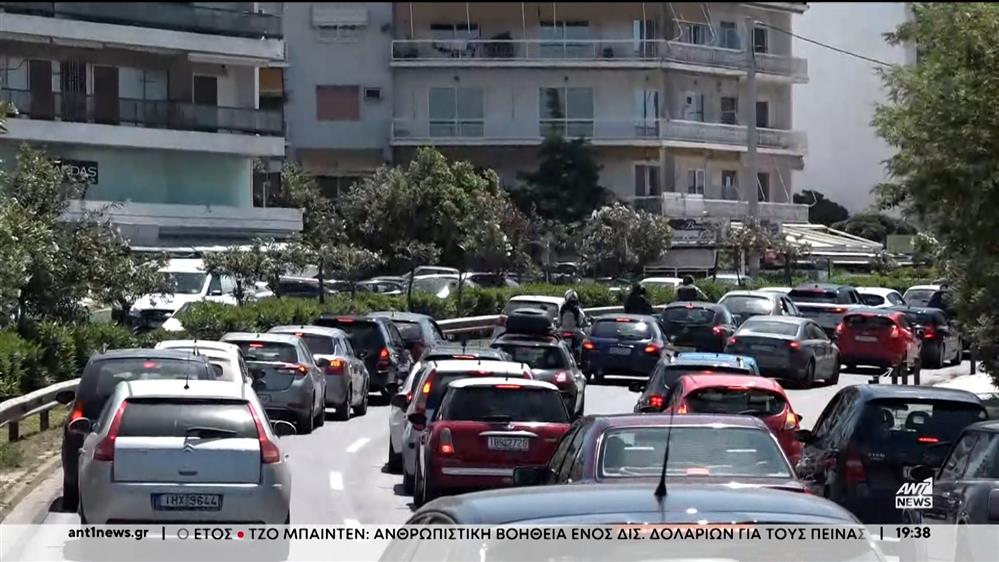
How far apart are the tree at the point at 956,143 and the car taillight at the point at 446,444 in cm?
720

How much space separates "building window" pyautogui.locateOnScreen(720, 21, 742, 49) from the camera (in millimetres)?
75125

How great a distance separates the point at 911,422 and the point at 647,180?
5757 centimetres

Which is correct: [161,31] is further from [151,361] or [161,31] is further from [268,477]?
[268,477]

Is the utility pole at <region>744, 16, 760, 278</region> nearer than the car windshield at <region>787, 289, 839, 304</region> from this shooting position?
No

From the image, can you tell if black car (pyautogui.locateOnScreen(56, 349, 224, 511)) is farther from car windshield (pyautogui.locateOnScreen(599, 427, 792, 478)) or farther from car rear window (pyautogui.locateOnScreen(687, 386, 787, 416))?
car windshield (pyautogui.locateOnScreen(599, 427, 792, 478))

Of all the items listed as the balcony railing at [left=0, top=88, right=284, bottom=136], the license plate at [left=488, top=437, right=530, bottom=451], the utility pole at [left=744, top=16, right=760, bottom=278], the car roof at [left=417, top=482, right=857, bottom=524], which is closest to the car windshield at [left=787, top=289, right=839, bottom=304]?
the utility pole at [left=744, top=16, right=760, bottom=278]

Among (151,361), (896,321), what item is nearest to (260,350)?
(151,361)

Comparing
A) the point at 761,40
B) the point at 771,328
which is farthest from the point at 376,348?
the point at 761,40

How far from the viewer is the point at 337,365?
2766 cm

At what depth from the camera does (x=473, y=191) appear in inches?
2237

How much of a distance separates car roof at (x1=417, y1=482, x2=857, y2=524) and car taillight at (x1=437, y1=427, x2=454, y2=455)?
9.90 m

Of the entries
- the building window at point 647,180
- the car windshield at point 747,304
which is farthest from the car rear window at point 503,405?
the building window at point 647,180

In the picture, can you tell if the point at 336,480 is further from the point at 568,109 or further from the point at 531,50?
the point at 531,50

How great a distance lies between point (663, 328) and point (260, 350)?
15.4 metres
